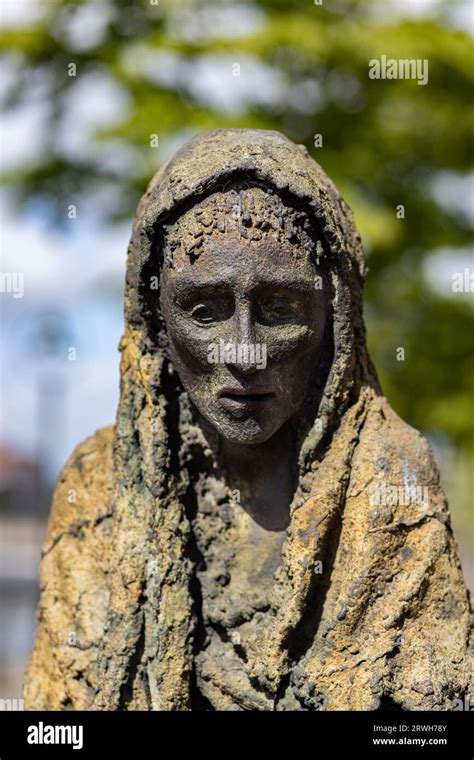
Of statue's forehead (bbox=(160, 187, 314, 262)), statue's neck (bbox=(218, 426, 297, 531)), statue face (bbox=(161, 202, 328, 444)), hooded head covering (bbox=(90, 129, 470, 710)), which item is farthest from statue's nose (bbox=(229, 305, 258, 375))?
statue's neck (bbox=(218, 426, 297, 531))

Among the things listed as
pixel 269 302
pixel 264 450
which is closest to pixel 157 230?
pixel 269 302

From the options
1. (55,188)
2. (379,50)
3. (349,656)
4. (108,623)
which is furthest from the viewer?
(55,188)

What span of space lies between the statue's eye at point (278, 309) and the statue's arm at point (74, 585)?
864 millimetres

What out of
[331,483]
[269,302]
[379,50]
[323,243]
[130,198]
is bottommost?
[331,483]

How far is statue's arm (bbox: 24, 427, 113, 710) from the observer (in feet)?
11.2

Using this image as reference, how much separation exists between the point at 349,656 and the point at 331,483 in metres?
0.51

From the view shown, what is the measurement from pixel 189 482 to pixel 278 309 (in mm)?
689

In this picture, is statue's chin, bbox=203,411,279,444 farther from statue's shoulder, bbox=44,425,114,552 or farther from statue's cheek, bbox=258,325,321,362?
statue's shoulder, bbox=44,425,114,552

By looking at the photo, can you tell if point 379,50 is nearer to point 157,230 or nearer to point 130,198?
point 130,198

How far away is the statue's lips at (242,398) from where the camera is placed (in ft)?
10.4

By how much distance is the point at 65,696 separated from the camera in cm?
342

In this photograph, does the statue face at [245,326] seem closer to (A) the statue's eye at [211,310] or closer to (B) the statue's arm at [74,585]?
(A) the statue's eye at [211,310]

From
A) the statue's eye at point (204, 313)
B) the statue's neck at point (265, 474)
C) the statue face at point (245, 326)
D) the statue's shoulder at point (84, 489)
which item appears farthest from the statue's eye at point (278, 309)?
the statue's shoulder at point (84, 489)

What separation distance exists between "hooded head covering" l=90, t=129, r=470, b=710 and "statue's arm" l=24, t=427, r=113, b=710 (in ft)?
0.52
